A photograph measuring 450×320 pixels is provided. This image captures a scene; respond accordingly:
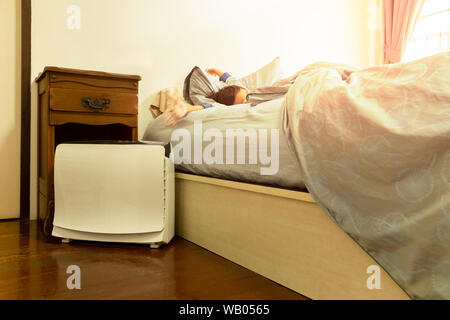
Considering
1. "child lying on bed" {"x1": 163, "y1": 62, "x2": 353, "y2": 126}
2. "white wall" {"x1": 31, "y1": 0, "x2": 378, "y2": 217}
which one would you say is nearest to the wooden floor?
"child lying on bed" {"x1": 163, "y1": 62, "x2": 353, "y2": 126}

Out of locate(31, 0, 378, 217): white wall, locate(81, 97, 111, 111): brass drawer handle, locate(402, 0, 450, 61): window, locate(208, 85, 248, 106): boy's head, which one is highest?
locate(402, 0, 450, 61): window

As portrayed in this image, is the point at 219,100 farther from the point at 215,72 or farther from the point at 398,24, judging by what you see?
the point at 398,24

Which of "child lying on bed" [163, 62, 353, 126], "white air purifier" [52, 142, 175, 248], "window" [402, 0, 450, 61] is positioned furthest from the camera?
"window" [402, 0, 450, 61]

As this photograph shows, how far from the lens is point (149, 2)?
2.23m

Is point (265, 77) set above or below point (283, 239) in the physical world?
above

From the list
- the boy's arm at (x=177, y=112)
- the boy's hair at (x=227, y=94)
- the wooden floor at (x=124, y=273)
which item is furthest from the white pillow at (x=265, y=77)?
the wooden floor at (x=124, y=273)

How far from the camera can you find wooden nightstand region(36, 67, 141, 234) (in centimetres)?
161

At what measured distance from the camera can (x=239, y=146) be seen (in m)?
1.24

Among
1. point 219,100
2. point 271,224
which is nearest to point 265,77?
point 219,100

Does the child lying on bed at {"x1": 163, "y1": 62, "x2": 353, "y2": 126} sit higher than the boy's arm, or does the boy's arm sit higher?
the child lying on bed at {"x1": 163, "y1": 62, "x2": 353, "y2": 126}

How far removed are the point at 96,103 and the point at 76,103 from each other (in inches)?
3.4

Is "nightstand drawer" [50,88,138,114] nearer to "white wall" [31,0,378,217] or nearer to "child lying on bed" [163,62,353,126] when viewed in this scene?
"child lying on bed" [163,62,353,126]

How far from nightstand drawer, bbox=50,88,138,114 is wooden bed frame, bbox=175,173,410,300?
0.53 metres

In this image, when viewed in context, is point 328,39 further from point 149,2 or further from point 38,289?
point 38,289
